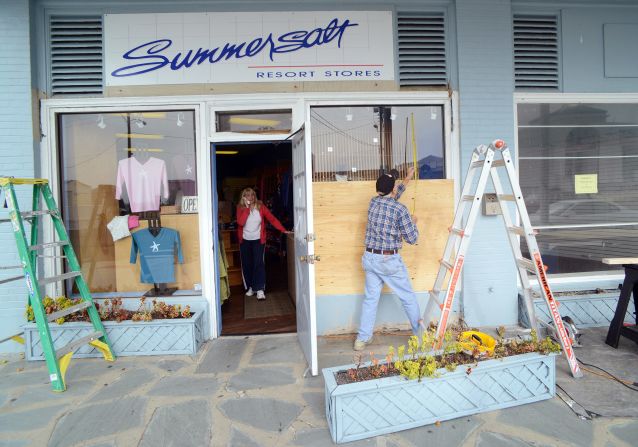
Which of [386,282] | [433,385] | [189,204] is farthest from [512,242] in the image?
[189,204]

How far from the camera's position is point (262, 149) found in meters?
9.93

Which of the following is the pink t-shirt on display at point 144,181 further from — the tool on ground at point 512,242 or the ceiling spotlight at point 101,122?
the tool on ground at point 512,242

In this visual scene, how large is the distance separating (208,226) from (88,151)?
64.1 inches

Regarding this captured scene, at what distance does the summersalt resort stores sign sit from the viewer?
4.57m

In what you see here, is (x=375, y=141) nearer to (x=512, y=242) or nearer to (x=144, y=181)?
(x=512, y=242)

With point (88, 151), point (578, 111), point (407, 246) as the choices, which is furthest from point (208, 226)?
point (578, 111)

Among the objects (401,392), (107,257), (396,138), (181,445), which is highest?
(396,138)

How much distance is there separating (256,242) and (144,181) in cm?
206

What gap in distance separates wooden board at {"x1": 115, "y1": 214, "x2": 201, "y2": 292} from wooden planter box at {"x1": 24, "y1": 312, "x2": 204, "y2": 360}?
659 millimetres

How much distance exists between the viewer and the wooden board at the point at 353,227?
4.73 m

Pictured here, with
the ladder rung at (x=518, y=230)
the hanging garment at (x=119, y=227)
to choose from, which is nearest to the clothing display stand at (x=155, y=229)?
the hanging garment at (x=119, y=227)

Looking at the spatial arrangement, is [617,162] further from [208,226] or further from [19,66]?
[19,66]

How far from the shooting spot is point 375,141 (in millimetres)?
4859

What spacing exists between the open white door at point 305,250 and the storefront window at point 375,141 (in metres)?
0.68
